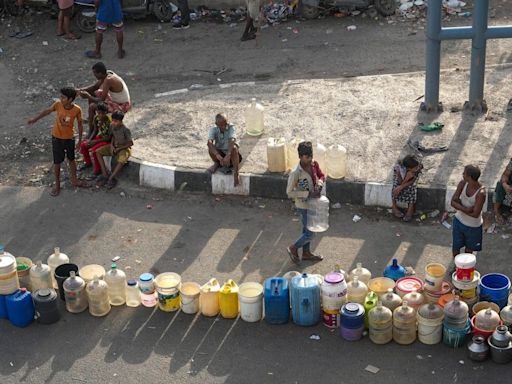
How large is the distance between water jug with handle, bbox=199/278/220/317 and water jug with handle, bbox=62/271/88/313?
1134 mm

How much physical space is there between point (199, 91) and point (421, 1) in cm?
490

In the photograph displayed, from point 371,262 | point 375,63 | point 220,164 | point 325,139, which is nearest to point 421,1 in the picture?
point 375,63

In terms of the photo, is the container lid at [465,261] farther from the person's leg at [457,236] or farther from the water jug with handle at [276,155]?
the water jug with handle at [276,155]

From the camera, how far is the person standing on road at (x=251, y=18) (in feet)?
48.8

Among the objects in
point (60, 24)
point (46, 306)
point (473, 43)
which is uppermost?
point (473, 43)

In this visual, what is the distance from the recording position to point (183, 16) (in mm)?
15953

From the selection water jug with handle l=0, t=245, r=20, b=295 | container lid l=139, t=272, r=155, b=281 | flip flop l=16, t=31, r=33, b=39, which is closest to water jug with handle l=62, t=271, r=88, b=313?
water jug with handle l=0, t=245, r=20, b=295

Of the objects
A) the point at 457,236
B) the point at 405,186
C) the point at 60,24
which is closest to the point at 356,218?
the point at 405,186

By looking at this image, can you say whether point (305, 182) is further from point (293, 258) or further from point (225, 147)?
point (225, 147)

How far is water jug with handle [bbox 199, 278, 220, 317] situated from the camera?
27.5ft

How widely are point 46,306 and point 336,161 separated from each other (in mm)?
3764

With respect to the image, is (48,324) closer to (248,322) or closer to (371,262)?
(248,322)

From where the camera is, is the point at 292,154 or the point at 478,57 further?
the point at 478,57

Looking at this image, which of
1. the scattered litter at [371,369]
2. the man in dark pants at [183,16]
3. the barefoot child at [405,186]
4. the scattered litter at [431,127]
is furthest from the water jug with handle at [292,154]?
the man in dark pants at [183,16]
